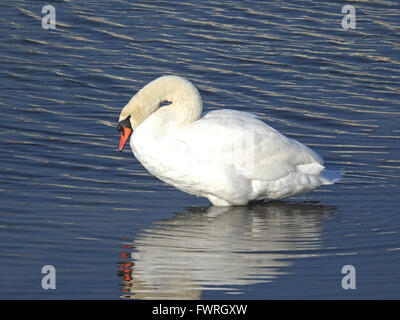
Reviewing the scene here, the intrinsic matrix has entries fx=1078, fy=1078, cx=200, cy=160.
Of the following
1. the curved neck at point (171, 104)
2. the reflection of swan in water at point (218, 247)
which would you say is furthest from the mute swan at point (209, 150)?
the reflection of swan in water at point (218, 247)

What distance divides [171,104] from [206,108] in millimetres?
3316

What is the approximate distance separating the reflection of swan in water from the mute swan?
21 centimetres

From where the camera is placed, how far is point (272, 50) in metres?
15.3

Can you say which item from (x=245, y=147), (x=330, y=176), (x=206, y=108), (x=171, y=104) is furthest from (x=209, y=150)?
(x=206, y=108)

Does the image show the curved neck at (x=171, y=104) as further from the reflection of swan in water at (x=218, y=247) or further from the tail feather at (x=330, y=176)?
the tail feather at (x=330, y=176)

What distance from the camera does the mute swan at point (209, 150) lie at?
937 centimetres

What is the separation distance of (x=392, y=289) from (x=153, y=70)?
23.3ft

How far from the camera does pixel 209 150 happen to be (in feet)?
31.0

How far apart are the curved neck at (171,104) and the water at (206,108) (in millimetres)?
812

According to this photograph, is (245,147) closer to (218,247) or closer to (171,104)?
(171,104)

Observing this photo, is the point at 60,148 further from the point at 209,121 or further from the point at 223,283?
the point at 223,283

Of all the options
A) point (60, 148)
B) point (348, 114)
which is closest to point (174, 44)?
point (348, 114)

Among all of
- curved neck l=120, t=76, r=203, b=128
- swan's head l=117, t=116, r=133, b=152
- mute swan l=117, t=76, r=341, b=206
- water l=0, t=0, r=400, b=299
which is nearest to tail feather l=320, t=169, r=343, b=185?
mute swan l=117, t=76, r=341, b=206

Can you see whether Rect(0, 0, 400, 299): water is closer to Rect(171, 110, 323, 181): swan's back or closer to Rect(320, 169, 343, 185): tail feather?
Rect(320, 169, 343, 185): tail feather
